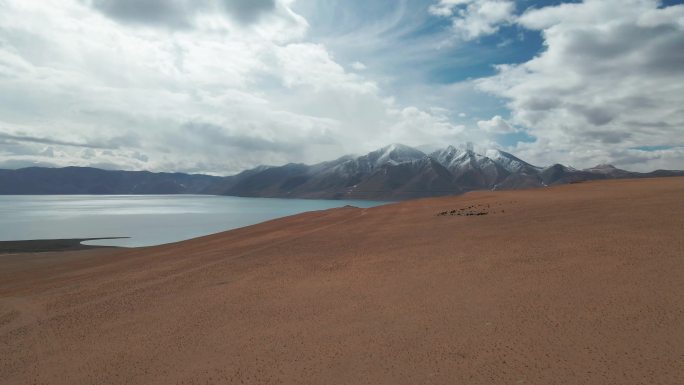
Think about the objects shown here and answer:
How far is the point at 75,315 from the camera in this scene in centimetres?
995

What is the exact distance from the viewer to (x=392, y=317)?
8078mm

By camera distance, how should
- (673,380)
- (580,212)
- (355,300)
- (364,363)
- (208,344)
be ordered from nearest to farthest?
(673,380) → (364,363) → (208,344) → (355,300) → (580,212)

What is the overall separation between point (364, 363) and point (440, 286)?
13.3ft

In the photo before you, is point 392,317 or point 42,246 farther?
→ point 42,246

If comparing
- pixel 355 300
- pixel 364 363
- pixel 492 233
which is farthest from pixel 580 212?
pixel 364 363

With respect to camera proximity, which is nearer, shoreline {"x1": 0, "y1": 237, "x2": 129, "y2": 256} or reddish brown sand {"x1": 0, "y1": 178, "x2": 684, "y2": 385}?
reddish brown sand {"x1": 0, "y1": 178, "x2": 684, "y2": 385}

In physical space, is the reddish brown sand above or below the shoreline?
above

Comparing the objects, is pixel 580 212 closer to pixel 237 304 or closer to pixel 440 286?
pixel 440 286

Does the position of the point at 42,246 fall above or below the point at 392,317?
below

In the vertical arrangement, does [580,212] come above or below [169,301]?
above

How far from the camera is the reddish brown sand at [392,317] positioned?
6.04m

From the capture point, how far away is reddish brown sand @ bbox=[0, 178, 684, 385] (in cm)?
604

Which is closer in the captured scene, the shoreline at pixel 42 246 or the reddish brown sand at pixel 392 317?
the reddish brown sand at pixel 392 317

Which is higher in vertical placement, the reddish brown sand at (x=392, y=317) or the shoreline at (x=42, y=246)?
the reddish brown sand at (x=392, y=317)
